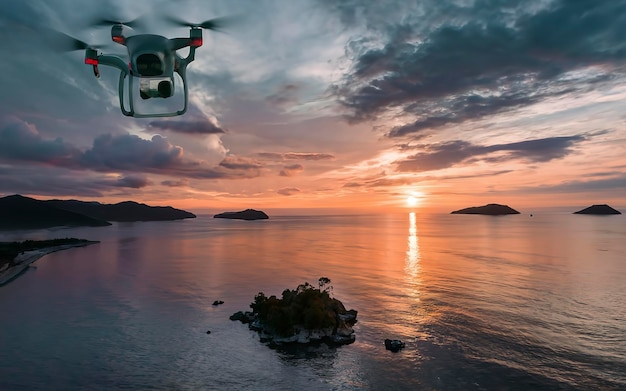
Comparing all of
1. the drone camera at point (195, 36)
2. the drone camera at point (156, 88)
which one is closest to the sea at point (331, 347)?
the drone camera at point (156, 88)

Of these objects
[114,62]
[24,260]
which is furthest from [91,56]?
[24,260]

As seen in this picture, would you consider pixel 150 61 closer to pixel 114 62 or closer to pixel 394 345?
pixel 114 62

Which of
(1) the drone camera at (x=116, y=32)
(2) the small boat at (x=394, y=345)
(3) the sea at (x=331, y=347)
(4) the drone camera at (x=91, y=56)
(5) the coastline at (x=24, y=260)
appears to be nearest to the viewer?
(1) the drone camera at (x=116, y=32)

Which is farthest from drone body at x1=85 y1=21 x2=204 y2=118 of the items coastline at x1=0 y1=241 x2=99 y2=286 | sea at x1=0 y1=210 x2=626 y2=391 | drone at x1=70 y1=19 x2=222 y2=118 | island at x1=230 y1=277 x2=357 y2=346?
coastline at x1=0 y1=241 x2=99 y2=286

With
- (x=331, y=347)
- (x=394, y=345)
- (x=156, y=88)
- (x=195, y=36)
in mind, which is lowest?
(x=331, y=347)

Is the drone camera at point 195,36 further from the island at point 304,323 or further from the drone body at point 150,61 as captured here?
the island at point 304,323

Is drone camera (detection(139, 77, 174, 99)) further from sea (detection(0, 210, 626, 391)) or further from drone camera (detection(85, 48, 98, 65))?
sea (detection(0, 210, 626, 391))

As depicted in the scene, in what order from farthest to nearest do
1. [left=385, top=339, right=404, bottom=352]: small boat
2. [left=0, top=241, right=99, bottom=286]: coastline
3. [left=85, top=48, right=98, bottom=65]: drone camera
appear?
[left=0, top=241, right=99, bottom=286]: coastline → [left=385, top=339, right=404, bottom=352]: small boat → [left=85, top=48, right=98, bottom=65]: drone camera

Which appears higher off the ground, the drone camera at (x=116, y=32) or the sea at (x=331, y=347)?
the drone camera at (x=116, y=32)

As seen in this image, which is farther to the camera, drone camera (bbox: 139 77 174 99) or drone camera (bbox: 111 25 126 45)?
drone camera (bbox: 139 77 174 99)
